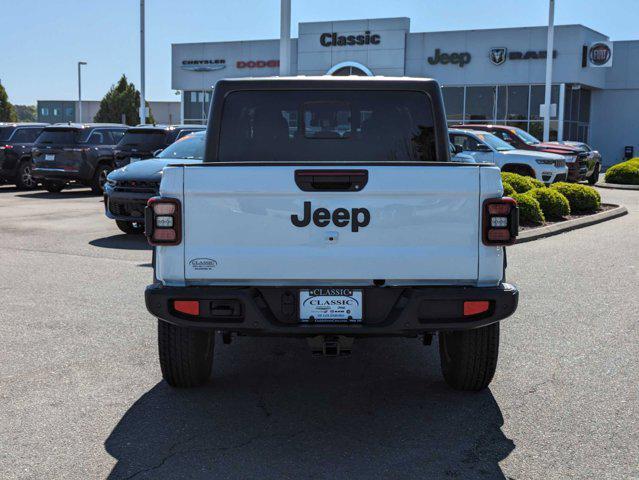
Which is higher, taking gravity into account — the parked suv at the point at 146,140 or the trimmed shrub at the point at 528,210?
the parked suv at the point at 146,140

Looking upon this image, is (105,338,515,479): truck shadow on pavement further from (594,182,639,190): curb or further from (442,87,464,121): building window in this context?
(442,87,464,121): building window

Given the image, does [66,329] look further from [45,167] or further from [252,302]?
[45,167]

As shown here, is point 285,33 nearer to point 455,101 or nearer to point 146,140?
point 146,140

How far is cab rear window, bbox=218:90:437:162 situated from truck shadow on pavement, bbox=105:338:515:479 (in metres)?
1.49

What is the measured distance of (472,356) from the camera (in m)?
5.04

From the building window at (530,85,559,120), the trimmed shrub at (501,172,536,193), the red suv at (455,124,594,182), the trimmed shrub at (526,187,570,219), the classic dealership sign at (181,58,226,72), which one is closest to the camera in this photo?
the trimmed shrub at (526,187,570,219)

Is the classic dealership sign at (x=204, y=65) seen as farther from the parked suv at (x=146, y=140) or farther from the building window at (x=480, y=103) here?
the parked suv at (x=146, y=140)

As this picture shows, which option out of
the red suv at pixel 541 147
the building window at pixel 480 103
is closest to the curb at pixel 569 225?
the red suv at pixel 541 147

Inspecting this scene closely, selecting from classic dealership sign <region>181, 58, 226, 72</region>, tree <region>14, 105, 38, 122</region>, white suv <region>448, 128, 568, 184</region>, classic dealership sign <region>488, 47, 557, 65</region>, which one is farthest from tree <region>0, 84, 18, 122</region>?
tree <region>14, 105, 38, 122</region>

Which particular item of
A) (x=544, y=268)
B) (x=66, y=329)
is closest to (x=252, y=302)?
(x=66, y=329)

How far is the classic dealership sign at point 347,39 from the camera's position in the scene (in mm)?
43344

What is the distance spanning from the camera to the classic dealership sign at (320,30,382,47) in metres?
43.3

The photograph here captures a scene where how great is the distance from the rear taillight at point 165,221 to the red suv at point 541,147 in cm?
1859

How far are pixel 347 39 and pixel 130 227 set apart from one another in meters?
32.8
